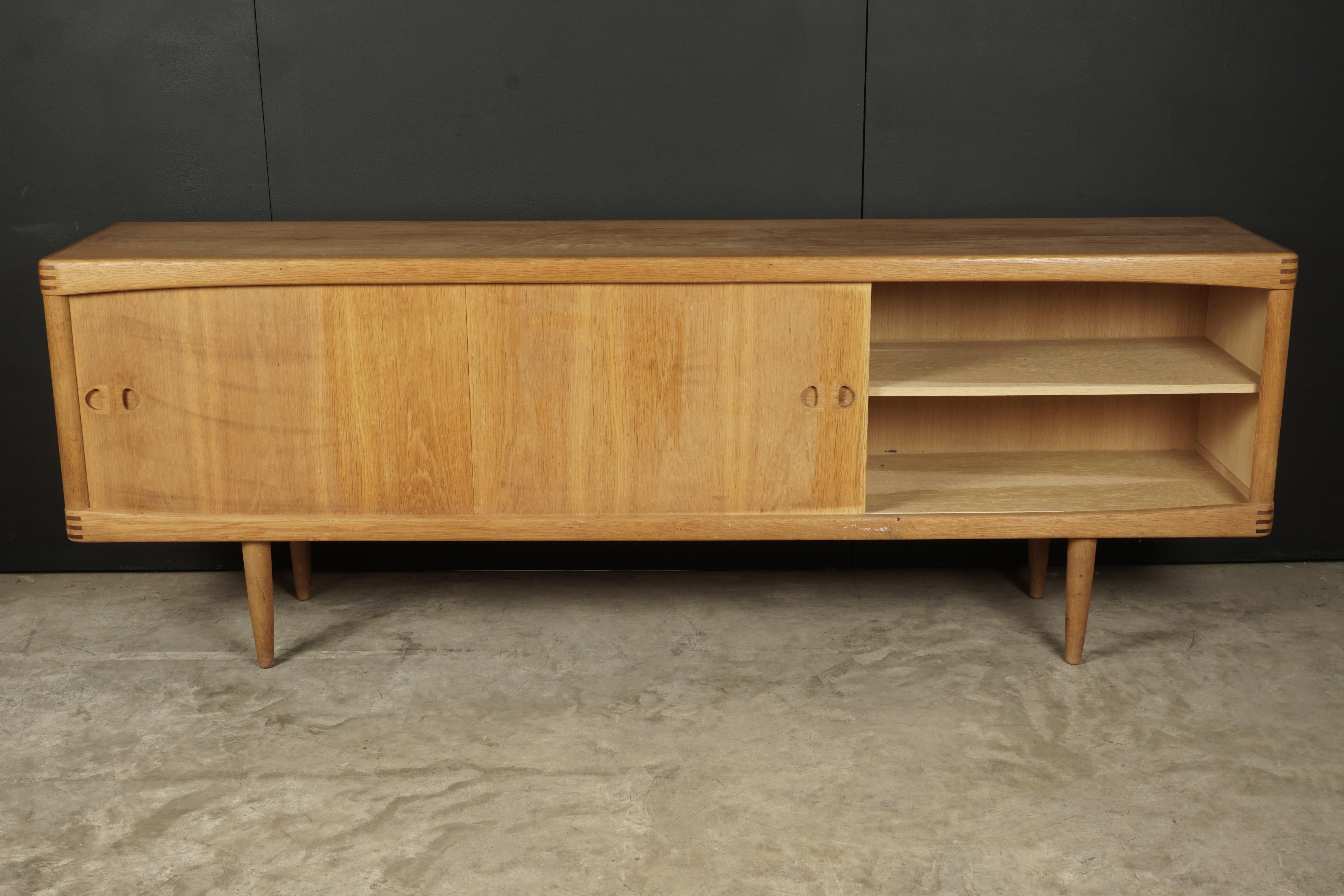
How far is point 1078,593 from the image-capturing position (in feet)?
8.43

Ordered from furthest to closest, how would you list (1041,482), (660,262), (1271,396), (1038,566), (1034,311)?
1. (1038,566)
2. (1034,311)
3. (1041,482)
4. (1271,396)
5. (660,262)

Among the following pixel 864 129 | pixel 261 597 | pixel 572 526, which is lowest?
pixel 261 597

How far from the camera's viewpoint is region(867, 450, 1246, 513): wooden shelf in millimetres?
2539

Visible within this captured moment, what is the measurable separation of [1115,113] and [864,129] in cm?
57

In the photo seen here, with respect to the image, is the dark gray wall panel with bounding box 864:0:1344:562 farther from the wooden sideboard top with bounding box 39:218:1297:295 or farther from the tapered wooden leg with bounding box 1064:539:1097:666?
the tapered wooden leg with bounding box 1064:539:1097:666

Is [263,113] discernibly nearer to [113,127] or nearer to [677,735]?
[113,127]

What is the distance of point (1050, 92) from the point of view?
286 centimetres

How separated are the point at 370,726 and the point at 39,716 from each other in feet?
2.14

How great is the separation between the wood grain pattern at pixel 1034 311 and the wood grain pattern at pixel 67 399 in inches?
64.3

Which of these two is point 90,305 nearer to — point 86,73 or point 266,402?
point 266,402

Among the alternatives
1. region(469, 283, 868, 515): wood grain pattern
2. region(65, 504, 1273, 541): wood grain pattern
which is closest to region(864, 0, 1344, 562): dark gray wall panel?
region(469, 283, 868, 515): wood grain pattern

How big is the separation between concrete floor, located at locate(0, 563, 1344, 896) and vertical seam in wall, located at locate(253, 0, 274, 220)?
90 centimetres

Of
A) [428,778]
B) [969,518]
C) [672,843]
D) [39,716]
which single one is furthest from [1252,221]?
[39,716]

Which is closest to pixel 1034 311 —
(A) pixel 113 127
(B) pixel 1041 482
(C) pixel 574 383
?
(B) pixel 1041 482
